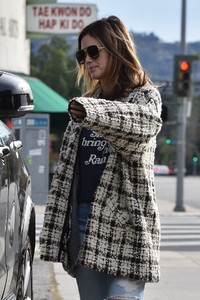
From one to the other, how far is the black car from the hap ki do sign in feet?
53.7

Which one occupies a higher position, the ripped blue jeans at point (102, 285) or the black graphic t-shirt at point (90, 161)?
the black graphic t-shirt at point (90, 161)

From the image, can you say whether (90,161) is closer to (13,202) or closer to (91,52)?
(91,52)

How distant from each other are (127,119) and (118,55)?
1.07 ft

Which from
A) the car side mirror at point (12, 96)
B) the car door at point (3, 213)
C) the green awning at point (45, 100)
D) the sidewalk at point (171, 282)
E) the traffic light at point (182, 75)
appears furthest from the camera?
the traffic light at point (182, 75)

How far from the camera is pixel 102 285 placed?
11.9 ft

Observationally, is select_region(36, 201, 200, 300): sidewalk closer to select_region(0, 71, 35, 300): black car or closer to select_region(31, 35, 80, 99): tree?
select_region(0, 71, 35, 300): black car

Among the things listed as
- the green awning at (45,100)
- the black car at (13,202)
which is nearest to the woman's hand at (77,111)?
the black car at (13,202)

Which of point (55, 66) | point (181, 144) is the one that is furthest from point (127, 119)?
point (55, 66)

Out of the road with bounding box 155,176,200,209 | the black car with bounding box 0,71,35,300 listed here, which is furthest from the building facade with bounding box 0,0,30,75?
the black car with bounding box 0,71,35,300

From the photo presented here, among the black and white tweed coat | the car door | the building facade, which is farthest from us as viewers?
the building facade

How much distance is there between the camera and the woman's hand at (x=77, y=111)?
3.39 meters

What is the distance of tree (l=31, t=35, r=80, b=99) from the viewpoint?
56750 millimetres

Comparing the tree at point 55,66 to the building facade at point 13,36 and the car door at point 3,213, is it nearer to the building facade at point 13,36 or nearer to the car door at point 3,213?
the building facade at point 13,36

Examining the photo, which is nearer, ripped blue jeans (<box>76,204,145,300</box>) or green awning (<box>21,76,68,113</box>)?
ripped blue jeans (<box>76,204,145,300</box>)
